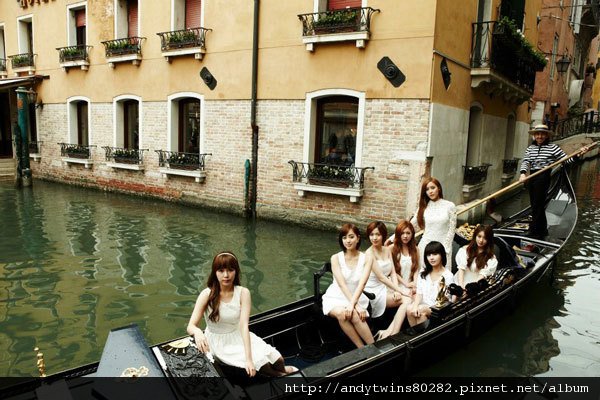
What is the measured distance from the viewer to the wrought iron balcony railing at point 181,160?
33.3ft

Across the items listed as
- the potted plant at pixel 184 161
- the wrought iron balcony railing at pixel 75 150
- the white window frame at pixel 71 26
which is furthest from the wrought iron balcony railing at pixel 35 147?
the potted plant at pixel 184 161

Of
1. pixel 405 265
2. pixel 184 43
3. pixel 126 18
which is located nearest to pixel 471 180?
pixel 405 265

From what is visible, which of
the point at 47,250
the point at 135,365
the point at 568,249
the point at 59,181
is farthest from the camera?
the point at 59,181

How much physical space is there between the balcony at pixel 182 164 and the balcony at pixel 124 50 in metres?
2.28

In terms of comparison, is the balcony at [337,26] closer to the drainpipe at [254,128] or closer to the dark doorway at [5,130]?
the drainpipe at [254,128]

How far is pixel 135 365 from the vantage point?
2.67 m

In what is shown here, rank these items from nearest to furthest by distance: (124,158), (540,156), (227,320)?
(227,320)
(540,156)
(124,158)

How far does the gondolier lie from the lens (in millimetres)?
6281

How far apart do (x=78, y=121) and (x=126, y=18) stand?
3.40 m

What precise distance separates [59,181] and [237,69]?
7.34 meters

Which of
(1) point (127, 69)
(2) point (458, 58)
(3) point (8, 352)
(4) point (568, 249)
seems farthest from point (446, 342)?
(1) point (127, 69)

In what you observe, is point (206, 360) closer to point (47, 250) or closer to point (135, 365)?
point (135, 365)

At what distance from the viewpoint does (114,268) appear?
6375 millimetres

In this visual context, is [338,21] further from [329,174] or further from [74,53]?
[74,53]
